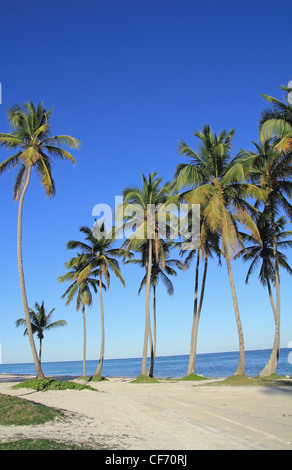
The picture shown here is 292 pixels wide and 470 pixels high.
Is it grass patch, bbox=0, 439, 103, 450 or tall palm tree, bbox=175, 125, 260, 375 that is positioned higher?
tall palm tree, bbox=175, 125, 260, 375

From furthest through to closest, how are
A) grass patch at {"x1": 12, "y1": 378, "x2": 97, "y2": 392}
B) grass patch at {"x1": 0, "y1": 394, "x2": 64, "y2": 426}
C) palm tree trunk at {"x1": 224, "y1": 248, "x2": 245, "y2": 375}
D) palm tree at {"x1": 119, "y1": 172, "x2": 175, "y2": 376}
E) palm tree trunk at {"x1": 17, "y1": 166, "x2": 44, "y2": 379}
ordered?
palm tree at {"x1": 119, "y1": 172, "x2": 175, "y2": 376} < palm tree trunk at {"x1": 224, "y1": 248, "x2": 245, "y2": 375} < palm tree trunk at {"x1": 17, "y1": 166, "x2": 44, "y2": 379} < grass patch at {"x1": 12, "y1": 378, "x2": 97, "y2": 392} < grass patch at {"x1": 0, "y1": 394, "x2": 64, "y2": 426}

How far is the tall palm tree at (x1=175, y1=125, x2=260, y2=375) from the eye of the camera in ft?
66.1

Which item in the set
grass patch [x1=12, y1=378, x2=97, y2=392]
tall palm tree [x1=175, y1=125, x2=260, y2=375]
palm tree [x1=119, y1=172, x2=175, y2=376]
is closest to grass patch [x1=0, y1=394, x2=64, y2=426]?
grass patch [x1=12, y1=378, x2=97, y2=392]

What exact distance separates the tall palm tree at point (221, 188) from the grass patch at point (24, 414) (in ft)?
40.1

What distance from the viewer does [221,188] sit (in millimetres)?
21609

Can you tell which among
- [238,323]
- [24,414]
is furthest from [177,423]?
[238,323]

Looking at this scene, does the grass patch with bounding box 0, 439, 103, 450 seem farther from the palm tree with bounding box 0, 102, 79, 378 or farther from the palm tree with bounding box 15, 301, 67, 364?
the palm tree with bounding box 15, 301, 67, 364

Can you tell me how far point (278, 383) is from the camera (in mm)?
17797

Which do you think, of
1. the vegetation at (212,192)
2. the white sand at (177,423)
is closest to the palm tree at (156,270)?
the vegetation at (212,192)

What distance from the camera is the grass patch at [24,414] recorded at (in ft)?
29.7

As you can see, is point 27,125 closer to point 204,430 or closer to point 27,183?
point 27,183

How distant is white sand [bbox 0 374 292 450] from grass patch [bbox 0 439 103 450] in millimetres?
419

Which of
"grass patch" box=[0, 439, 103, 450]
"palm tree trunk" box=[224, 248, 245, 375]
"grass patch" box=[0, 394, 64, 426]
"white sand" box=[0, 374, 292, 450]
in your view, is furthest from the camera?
"palm tree trunk" box=[224, 248, 245, 375]

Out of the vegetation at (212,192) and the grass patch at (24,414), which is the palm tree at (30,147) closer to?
the vegetation at (212,192)
